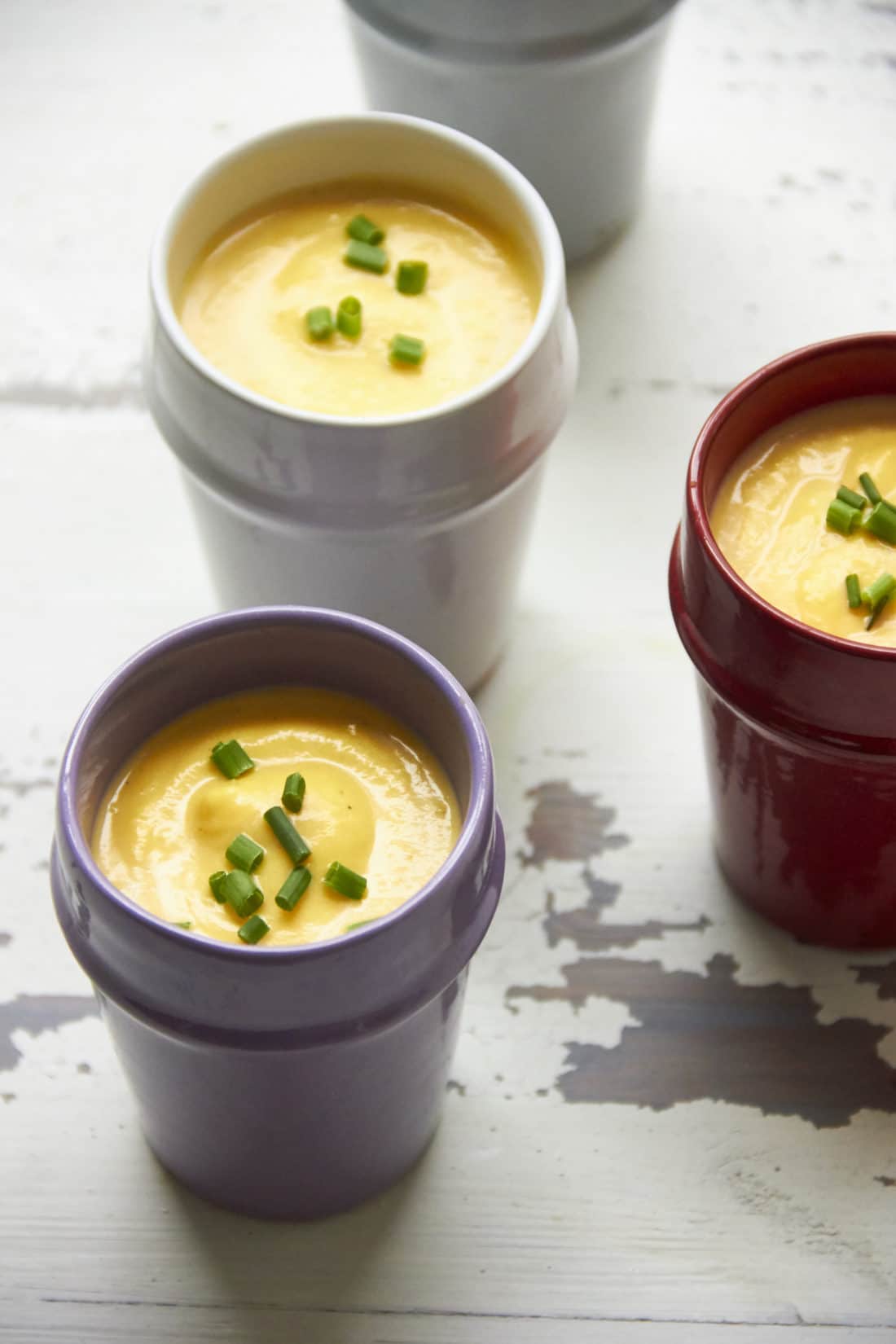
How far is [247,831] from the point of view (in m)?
0.89

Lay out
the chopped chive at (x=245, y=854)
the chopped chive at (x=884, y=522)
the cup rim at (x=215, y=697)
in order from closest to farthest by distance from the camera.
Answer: the cup rim at (x=215, y=697), the chopped chive at (x=245, y=854), the chopped chive at (x=884, y=522)

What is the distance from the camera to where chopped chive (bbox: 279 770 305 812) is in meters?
0.90

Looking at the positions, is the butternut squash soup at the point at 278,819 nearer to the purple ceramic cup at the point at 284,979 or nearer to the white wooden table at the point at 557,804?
the purple ceramic cup at the point at 284,979

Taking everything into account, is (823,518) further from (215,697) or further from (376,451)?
(215,697)

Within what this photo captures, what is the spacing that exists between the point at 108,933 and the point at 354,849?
5.8 inches

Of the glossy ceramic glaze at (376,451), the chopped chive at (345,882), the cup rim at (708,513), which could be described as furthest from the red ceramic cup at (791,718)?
the chopped chive at (345,882)

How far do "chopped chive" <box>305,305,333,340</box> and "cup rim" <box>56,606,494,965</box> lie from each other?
0.83ft

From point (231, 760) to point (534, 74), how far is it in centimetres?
64

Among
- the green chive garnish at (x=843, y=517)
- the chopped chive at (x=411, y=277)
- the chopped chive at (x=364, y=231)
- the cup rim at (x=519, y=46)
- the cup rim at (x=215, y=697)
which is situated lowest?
the green chive garnish at (x=843, y=517)

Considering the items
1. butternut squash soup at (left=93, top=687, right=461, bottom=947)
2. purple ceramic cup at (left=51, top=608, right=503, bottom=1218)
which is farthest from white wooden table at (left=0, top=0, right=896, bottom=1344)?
butternut squash soup at (left=93, top=687, right=461, bottom=947)

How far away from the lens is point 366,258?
116 centimetres

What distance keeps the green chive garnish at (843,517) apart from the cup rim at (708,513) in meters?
0.08

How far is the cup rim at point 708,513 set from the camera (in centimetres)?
88

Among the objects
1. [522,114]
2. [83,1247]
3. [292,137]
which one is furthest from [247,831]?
[522,114]
